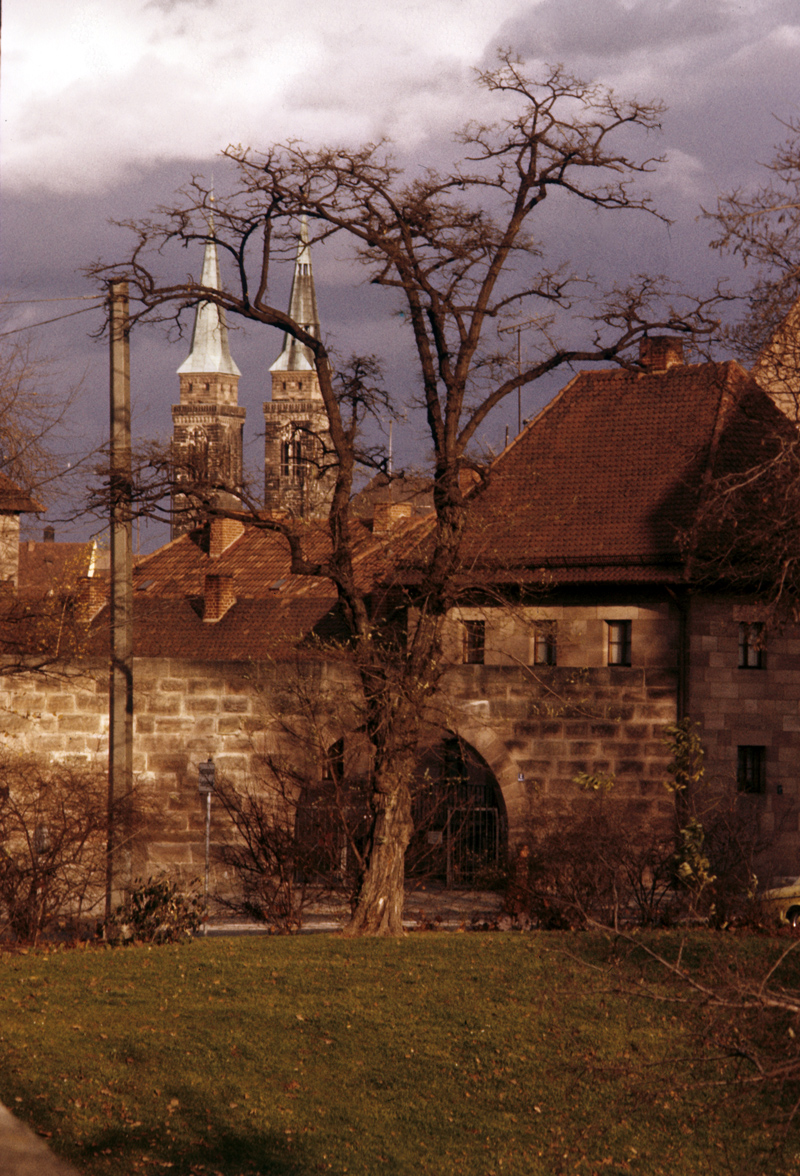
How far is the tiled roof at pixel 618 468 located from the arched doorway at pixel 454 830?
4.20m

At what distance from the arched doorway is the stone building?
0.36 ft

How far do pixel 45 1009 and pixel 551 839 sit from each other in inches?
284

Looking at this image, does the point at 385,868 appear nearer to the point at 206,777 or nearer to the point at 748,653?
the point at 206,777

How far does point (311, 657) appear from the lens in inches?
693

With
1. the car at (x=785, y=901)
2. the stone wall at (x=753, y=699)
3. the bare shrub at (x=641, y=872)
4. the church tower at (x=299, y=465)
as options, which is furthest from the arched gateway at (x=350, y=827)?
the stone wall at (x=753, y=699)

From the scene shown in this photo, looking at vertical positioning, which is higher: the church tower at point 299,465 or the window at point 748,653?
the church tower at point 299,465

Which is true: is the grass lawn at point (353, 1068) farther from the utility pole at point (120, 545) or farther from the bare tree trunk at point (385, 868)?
the utility pole at point (120, 545)

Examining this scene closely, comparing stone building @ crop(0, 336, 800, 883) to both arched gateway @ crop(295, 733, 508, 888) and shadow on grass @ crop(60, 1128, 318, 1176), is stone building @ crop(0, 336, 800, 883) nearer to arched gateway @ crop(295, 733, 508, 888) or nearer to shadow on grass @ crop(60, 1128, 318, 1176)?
arched gateway @ crop(295, 733, 508, 888)

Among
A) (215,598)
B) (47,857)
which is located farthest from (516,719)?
(215,598)

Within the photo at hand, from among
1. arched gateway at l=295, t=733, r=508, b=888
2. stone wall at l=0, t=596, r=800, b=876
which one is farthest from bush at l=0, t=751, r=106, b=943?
arched gateway at l=295, t=733, r=508, b=888

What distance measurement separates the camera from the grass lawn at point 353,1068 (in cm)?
778

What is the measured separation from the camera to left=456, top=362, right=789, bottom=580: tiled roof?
2486 cm

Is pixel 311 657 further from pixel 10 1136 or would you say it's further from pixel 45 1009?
pixel 10 1136

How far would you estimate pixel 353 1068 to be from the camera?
941 cm
